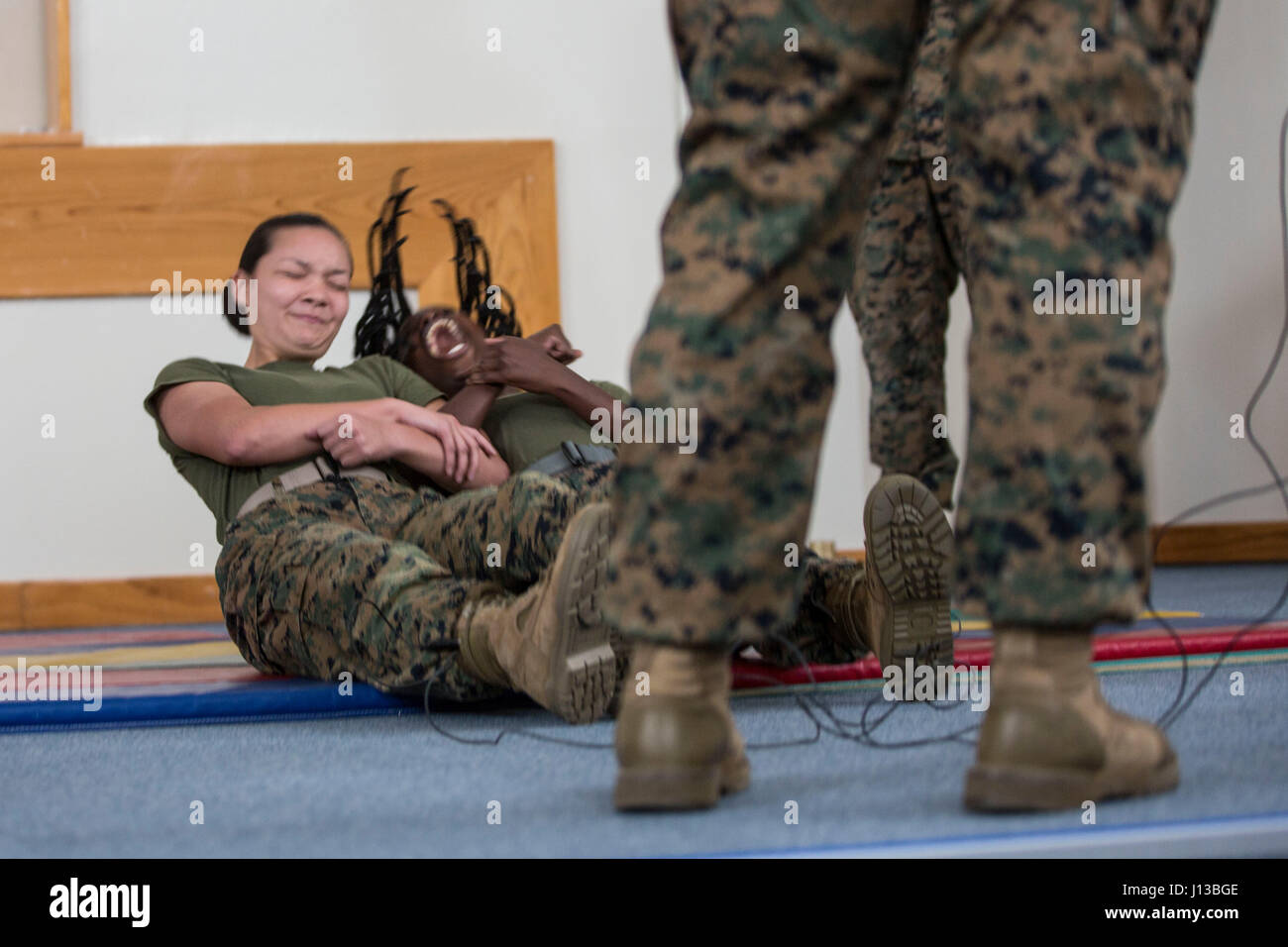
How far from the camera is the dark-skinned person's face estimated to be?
1.86 meters

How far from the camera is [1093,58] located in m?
0.73

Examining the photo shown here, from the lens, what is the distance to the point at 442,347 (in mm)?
1893

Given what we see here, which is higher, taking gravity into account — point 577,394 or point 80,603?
point 577,394

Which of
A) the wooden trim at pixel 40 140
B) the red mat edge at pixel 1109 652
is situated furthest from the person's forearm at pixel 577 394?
the wooden trim at pixel 40 140

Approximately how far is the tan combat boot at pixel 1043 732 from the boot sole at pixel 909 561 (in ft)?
1.53

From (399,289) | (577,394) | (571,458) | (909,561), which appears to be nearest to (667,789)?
(909,561)

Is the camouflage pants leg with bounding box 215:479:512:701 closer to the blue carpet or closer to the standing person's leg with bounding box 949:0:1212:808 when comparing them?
the blue carpet

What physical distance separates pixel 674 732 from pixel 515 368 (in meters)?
0.97

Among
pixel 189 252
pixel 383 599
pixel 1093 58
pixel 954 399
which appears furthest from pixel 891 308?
pixel 954 399

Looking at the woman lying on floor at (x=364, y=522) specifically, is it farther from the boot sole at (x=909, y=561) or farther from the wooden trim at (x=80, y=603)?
the wooden trim at (x=80, y=603)

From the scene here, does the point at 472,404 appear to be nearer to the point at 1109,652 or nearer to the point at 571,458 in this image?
the point at 571,458

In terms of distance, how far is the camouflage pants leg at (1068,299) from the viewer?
0.72 m

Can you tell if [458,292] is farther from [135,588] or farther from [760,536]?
[760,536]

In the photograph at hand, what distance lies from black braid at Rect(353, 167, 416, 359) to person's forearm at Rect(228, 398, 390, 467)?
1.33 feet
